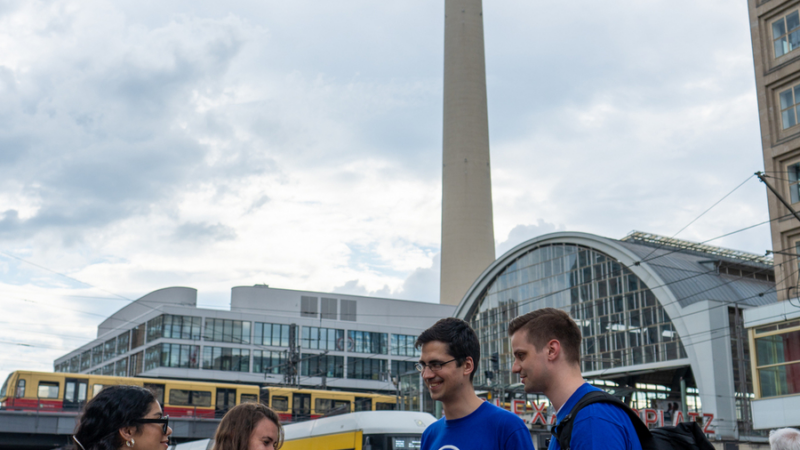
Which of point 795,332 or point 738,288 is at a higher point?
point 738,288

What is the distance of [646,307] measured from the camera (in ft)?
148

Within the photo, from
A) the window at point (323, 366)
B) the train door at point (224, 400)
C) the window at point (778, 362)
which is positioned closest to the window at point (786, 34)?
the window at point (778, 362)

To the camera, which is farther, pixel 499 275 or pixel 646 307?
pixel 499 275

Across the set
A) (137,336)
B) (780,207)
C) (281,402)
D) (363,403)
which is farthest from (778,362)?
(137,336)

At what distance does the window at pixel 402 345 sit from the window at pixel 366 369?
2.07 metres

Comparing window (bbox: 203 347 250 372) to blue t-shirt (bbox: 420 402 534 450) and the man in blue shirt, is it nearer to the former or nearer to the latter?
blue t-shirt (bbox: 420 402 534 450)

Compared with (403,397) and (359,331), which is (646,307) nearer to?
(403,397)

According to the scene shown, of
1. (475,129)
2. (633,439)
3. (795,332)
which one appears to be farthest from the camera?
(475,129)

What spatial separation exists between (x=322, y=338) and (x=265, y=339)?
6.11 m

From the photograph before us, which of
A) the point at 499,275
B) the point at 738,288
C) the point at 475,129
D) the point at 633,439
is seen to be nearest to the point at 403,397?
the point at 499,275

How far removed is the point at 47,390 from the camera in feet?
126

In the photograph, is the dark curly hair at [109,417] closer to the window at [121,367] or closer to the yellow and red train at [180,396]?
the yellow and red train at [180,396]

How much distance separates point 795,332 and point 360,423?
1816 centimetres

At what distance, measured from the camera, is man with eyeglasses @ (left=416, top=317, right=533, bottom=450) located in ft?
13.6
